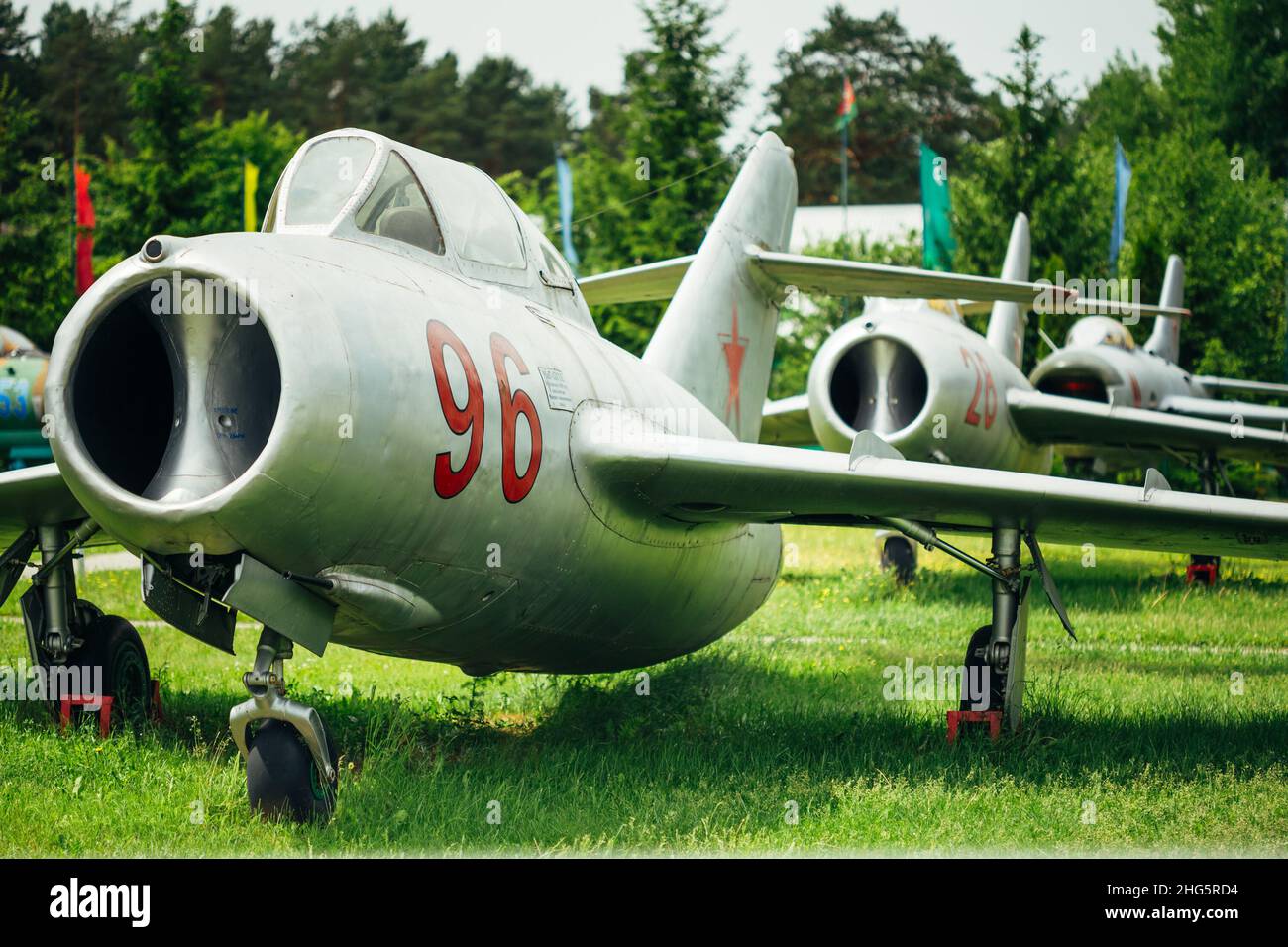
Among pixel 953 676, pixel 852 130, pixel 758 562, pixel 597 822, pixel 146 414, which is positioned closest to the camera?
pixel 146 414

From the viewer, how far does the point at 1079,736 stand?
330 inches

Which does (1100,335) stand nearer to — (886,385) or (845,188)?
(886,385)

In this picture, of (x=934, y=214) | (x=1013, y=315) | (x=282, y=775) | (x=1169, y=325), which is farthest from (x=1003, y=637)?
(x=934, y=214)

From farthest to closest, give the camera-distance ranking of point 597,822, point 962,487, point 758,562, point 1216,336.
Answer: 1. point 1216,336
2. point 758,562
3. point 962,487
4. point 597,822

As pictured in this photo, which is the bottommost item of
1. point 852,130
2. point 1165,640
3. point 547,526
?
point 1165,640

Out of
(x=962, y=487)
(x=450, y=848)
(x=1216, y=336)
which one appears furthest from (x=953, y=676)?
(x=1216, y=336)

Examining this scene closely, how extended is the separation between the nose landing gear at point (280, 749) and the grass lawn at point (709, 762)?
12cm

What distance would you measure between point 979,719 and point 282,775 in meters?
4.48

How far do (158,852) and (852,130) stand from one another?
5709 cm

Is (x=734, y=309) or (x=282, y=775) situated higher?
(x=734, y=309)

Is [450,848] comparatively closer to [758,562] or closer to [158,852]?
[158,852]

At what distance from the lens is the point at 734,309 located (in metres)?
10.1

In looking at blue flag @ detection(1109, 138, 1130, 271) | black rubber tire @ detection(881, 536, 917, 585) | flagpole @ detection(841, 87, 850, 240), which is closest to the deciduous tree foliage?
flagpole @ detection(841, 87, 850, 240)

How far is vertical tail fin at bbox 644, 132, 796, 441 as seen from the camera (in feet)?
31.3
